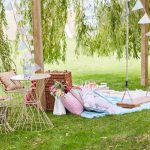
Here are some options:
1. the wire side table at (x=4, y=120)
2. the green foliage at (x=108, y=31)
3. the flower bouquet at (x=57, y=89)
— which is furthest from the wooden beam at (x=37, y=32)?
the green foliage at (x=108, y=31)

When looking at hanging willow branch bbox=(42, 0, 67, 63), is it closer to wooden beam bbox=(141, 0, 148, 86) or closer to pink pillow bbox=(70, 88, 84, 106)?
wooden beam bbox=(141, 0, 148, 86)

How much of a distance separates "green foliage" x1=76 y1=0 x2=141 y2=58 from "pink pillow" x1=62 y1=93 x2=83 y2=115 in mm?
3483

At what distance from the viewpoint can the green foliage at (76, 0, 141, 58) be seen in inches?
383

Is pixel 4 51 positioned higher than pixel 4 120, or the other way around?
pixel 4 51

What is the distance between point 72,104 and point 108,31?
368 centimetres

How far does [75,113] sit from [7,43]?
2.76 meters

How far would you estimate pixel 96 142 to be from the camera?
4984mm

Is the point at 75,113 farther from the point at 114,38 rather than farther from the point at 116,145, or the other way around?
the point at 114,38

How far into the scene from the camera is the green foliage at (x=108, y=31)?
9.73 metres

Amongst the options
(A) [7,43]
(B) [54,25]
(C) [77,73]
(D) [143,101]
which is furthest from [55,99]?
(C) [77,73]

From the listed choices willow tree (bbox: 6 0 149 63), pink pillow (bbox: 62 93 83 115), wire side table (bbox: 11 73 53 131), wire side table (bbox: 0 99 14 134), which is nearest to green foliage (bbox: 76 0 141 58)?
willow tree (bbox: 6 0 149 63)

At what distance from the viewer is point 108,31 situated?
9.91m

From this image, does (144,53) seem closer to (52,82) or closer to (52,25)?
(52,25)

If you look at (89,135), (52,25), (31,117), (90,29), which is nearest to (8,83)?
(31,117)
